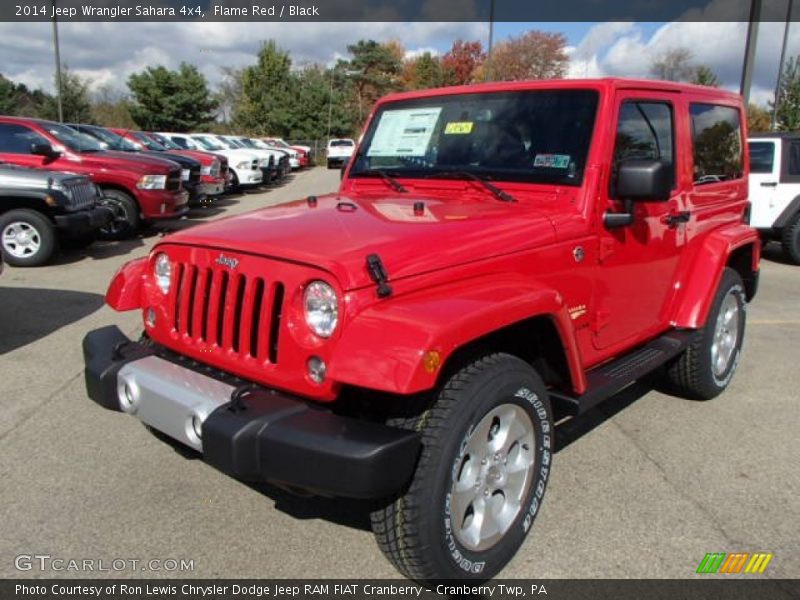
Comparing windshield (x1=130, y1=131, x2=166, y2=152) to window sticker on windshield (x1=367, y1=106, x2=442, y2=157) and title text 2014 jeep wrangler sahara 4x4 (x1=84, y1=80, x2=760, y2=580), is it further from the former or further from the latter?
title text 2014 jeep wrangler sahara 4x4 (x1=84, y1=80, x2=760, y2=580)

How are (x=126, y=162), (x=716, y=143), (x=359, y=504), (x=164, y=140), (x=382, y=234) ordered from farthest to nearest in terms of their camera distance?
(x=164, y=140), (x=126, y=162), (x=716, y=143), (x=359, y=504), (x=382, y=234)

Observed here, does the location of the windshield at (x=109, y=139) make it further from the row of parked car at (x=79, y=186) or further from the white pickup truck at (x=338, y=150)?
the white pickup truck at (x=338, y=150)

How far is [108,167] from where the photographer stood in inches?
410

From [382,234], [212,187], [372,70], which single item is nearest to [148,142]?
[212,187]

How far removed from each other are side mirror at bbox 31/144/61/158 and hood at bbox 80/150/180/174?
0.52 meters

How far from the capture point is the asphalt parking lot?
278 centimetres

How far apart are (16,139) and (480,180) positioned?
9.06 m

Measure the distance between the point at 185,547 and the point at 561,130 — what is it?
2576 mm

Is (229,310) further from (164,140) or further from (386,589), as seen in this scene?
(164,140)

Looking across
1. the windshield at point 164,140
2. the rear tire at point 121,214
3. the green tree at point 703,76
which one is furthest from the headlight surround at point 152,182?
the green tree at point 703,76

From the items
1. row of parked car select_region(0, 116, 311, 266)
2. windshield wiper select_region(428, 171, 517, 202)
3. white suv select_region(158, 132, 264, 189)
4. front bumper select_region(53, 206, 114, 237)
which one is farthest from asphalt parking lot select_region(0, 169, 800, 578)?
white suv select_region(158, 132, 264, 189)

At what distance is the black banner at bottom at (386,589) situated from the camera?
2543 mm

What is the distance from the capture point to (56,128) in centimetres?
1070

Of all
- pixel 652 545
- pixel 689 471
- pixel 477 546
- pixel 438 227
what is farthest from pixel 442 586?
pixel 689 471
